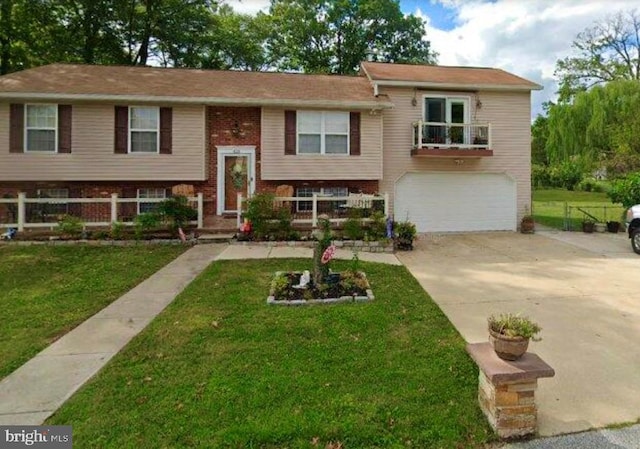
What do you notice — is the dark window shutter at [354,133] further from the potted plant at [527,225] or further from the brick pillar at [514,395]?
the brick pillar at [514,395]

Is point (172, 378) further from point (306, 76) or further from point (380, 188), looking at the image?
point (306, 76)

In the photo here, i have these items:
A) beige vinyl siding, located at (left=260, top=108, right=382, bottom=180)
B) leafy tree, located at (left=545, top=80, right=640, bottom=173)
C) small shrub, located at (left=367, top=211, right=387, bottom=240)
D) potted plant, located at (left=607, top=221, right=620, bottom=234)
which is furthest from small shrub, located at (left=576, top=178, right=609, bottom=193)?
small shrub, located at (left=367, top=211, right=387, bottom=240)

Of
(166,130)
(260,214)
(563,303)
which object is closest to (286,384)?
(563,303)

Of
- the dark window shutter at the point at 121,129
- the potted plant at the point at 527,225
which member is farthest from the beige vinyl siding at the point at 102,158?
the potted plant at the point at 527,225

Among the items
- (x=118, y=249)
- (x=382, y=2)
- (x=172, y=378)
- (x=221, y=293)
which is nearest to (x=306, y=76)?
(x=118, y=249)

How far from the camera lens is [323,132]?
42.4ft

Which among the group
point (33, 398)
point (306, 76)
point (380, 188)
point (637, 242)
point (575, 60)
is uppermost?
point (575, 60)

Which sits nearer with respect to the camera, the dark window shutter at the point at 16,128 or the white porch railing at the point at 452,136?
the dark window shutter at the point at 16,128

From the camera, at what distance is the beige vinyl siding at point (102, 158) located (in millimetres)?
11508

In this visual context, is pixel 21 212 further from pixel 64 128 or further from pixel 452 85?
pixel 452 85

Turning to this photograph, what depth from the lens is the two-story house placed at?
1172 cm

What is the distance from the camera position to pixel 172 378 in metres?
3.61

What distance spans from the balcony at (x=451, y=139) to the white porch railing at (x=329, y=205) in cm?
297

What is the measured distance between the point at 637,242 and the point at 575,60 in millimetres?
34059
